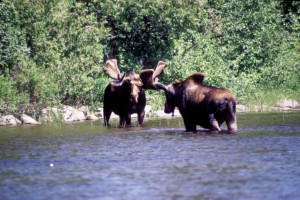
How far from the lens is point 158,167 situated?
28.5 feet

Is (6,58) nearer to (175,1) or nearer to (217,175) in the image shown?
(175,1)

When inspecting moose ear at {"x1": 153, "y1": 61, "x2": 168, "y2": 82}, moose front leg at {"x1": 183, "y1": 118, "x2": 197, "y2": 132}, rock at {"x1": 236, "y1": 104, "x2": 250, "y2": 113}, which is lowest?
moose front leg at {"x1": 183, "y1": 118, "x2": 197, "y2": 132}

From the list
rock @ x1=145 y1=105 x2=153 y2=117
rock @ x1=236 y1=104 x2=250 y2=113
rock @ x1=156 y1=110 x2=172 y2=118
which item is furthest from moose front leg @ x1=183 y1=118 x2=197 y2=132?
rock @ x1=236 y1=104 x2=250 y2=113

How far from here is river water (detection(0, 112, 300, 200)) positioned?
688cm

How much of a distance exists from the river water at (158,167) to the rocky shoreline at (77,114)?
933 cm

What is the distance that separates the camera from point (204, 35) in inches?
1287

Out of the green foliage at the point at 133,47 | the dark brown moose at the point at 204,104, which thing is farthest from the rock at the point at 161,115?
the dark brown moose at the point at 204,104

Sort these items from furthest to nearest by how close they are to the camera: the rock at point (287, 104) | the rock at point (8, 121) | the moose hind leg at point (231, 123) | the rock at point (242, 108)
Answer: the rock at point (287, 104), the rock at point (242, 108), the rock at point (8, 121), the moose hind leg at point (231, 123)

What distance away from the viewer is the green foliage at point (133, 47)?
24.2 meters

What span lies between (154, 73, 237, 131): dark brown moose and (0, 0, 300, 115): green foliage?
9771mm

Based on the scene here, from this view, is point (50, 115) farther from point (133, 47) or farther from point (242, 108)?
point (133, 47)

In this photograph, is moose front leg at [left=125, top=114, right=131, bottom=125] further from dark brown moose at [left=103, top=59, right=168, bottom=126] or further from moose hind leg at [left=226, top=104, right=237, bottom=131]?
moose hind leg at [left=226, top=104, right=237, bottom=131]

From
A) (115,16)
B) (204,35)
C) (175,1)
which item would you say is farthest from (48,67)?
(204,35)

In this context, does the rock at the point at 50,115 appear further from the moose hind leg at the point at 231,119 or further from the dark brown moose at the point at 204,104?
the moose hind leg at the point at 231,119
